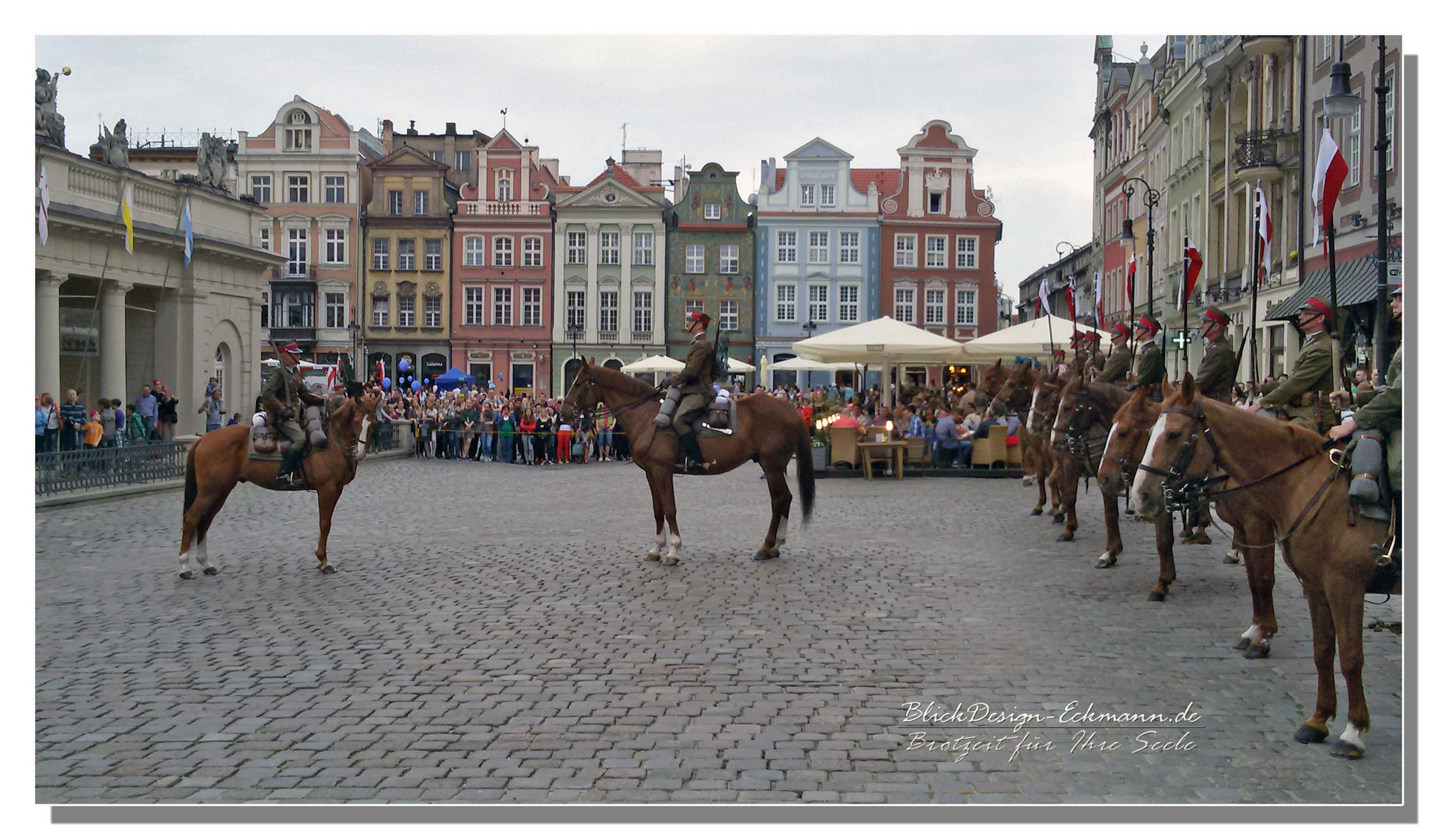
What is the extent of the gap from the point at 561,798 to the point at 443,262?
6325cm

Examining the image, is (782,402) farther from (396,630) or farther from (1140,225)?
(1140,225)

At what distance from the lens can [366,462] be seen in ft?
103

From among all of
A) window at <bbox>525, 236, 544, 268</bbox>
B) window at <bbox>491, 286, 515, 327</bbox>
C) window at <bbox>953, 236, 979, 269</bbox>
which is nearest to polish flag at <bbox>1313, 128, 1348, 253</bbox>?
window at <bbox>953, 236, 979, 269</bbox>

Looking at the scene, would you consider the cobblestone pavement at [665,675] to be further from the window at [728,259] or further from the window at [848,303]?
the window at [728,259]

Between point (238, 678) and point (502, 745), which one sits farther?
point (238, 678)

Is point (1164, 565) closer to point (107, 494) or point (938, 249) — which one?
point (107, 494)

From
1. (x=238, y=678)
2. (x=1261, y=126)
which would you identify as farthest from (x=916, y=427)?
(x=238, y=678)

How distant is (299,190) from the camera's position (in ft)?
202

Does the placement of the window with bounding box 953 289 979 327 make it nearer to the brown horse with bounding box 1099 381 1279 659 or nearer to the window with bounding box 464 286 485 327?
the window with bounding box 464 286 485 327

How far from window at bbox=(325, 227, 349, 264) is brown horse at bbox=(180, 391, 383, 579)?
55.1m

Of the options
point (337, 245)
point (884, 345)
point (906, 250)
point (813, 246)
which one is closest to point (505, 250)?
point (337, 245)

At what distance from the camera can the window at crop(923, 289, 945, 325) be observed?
6288cm

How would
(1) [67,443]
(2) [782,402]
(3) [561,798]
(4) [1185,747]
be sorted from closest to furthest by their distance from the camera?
(3) [561,798], (4) [1185,747], (2) [782,402], (1) [67,443]

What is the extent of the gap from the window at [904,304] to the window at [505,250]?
2058 centimetres
